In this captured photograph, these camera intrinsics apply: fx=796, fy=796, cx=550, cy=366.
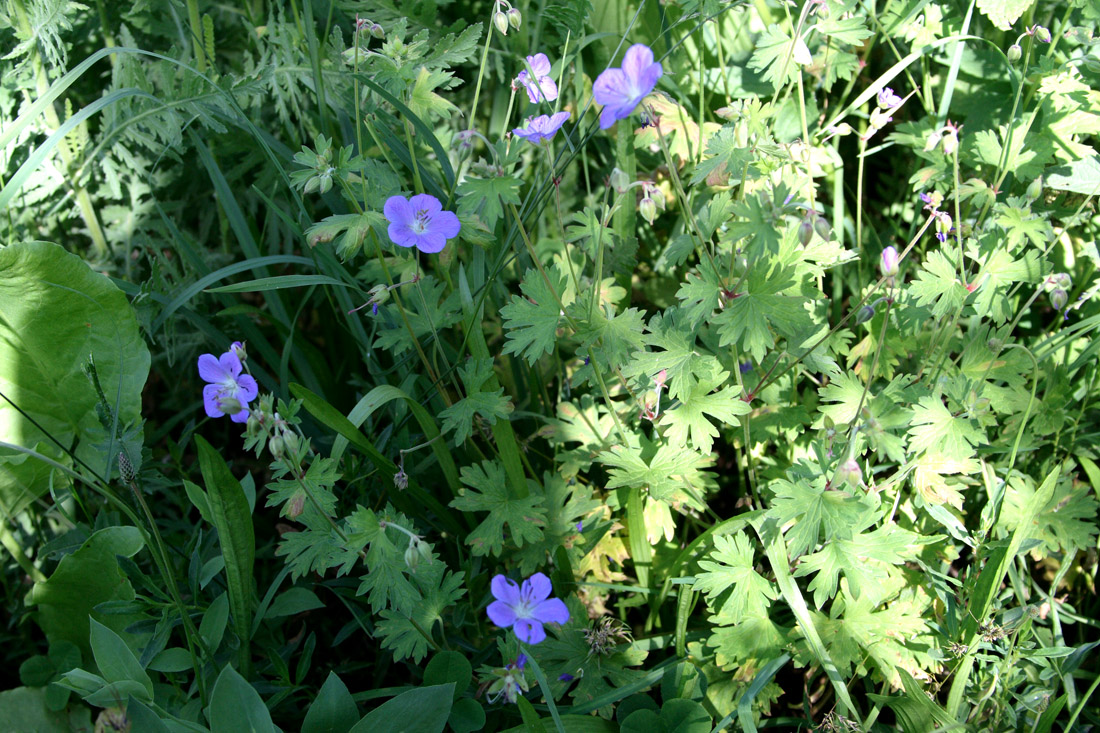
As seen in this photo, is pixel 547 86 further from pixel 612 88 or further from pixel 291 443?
pixel 291 443

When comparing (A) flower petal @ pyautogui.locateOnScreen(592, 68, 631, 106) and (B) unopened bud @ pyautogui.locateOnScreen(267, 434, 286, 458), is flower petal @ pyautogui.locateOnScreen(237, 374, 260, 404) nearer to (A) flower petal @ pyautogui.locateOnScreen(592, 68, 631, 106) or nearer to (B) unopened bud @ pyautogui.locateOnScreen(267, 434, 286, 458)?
(B) unopened bud @ pyautogui.locateOnScreen(267, 434, 286, 458)

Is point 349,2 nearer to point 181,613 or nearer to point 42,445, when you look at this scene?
point 42,445

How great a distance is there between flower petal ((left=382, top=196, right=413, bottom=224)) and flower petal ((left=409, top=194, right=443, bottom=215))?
0.01m

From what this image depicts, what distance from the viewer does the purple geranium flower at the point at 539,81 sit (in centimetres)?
157

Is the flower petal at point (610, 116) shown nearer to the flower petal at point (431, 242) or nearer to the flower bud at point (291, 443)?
the flower petal at point (431, 242)

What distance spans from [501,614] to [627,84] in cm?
89

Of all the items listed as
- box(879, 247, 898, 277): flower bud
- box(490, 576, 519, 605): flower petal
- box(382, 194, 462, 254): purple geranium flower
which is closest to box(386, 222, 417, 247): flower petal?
box(382, 194, 462, 254): purple geranium flower

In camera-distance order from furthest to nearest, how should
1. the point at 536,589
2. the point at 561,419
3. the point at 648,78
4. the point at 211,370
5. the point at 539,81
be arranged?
the point at 561,419
the point at 539,81
the point at 211,370
the point at 536,589
the point at 648,78

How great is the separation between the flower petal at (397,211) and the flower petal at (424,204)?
1cm

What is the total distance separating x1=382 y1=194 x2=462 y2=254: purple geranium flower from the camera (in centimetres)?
145

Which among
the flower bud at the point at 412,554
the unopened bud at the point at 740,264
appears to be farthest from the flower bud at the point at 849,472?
the flower bud at the point at 412,554

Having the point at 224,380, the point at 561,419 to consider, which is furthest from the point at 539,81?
the point at 224,380

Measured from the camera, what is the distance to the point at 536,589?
134cm

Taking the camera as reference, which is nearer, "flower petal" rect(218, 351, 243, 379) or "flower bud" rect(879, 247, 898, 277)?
"flower bud" rect(879, 247, 898, 277)
